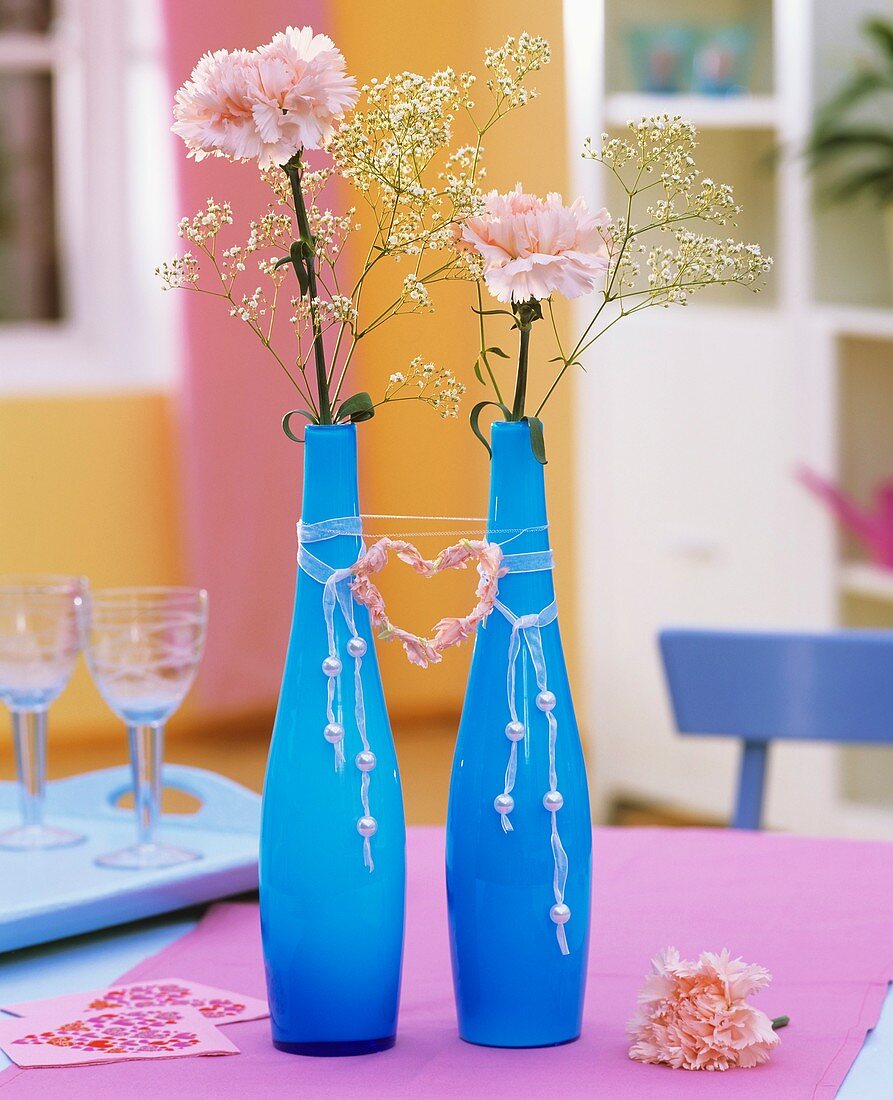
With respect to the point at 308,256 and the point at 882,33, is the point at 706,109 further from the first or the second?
the point at 308,256

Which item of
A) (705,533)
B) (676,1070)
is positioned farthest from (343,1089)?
(705,533)

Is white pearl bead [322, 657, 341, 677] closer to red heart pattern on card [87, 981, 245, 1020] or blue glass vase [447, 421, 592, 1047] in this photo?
blue glass vase [447, 421, 592, 1047]

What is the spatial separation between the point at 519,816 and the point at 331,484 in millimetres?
163

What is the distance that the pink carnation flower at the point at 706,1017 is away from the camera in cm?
71

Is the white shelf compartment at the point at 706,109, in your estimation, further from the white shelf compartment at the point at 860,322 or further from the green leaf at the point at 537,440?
the green leaf at the point at 537,440

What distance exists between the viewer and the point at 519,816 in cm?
71

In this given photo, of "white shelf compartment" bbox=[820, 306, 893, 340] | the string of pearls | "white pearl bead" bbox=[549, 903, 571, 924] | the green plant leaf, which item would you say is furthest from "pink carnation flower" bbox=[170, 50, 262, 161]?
the green plant leaf

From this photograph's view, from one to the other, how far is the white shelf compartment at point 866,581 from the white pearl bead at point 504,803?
90.1 inches

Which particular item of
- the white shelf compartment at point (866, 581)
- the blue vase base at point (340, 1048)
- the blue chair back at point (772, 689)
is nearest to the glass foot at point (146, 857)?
the blue vase base at point (340, 1048)

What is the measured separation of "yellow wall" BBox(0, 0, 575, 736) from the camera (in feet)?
10.5

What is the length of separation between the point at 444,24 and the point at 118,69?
1011mm

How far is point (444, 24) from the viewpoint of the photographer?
3188mm

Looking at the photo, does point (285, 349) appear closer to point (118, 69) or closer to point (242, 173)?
point (242, 173)

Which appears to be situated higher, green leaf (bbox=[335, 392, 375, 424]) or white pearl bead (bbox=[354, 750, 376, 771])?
green leaf (bbox=[335, 392, 375, 424])
